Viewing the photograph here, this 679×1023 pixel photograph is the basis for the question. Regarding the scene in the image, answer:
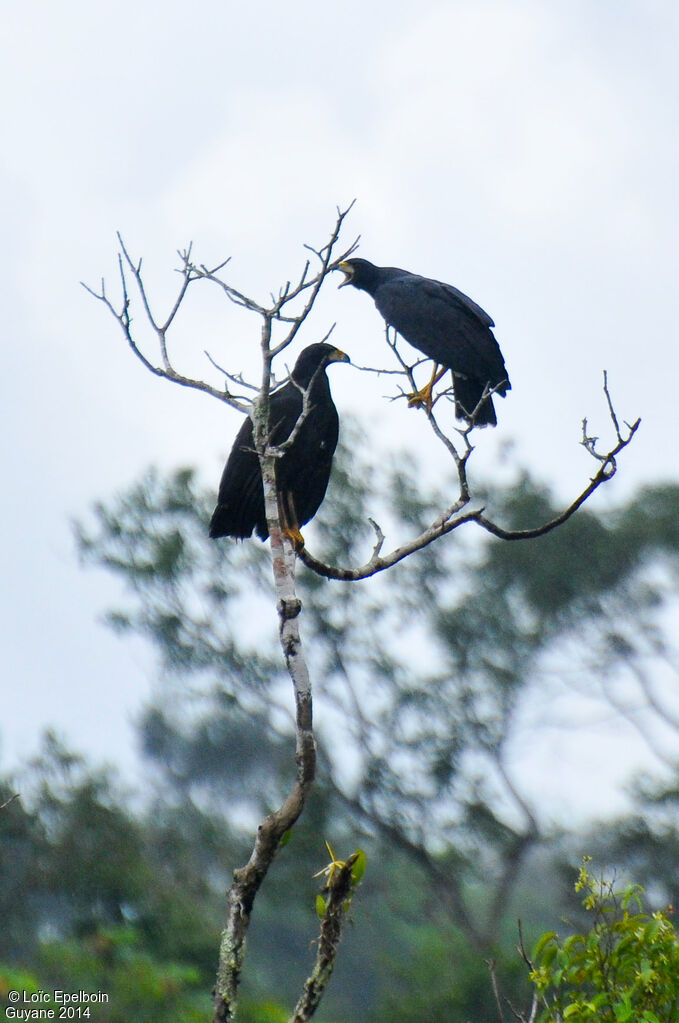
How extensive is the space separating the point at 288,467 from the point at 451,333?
189 centimetres

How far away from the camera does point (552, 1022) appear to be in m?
4.58

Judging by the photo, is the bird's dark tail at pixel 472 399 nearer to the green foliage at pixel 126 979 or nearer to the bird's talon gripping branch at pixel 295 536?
the bird's talon gripping branch at pixel 295 536

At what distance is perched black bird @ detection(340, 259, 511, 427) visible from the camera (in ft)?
23.5

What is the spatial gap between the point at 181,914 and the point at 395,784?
5.81 m

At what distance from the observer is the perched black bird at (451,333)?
717 centimetres

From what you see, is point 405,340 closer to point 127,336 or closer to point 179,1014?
point 127,336

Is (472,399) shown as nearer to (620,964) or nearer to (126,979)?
(620,964)

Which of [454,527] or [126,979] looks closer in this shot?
[454,527]

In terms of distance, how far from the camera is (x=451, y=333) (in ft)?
24.1

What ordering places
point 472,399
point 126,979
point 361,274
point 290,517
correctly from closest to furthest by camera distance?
point 290,517 < point 472,399 < point 361,274 < point 126,979

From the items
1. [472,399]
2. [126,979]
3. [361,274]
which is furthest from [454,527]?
[126,979]

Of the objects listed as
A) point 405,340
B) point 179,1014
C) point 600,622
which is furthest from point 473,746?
point 405,340

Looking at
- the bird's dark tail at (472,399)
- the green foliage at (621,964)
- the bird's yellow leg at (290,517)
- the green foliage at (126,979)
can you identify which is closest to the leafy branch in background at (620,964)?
the green foliage at (621,964)

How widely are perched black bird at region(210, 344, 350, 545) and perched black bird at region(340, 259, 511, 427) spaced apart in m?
0.74
